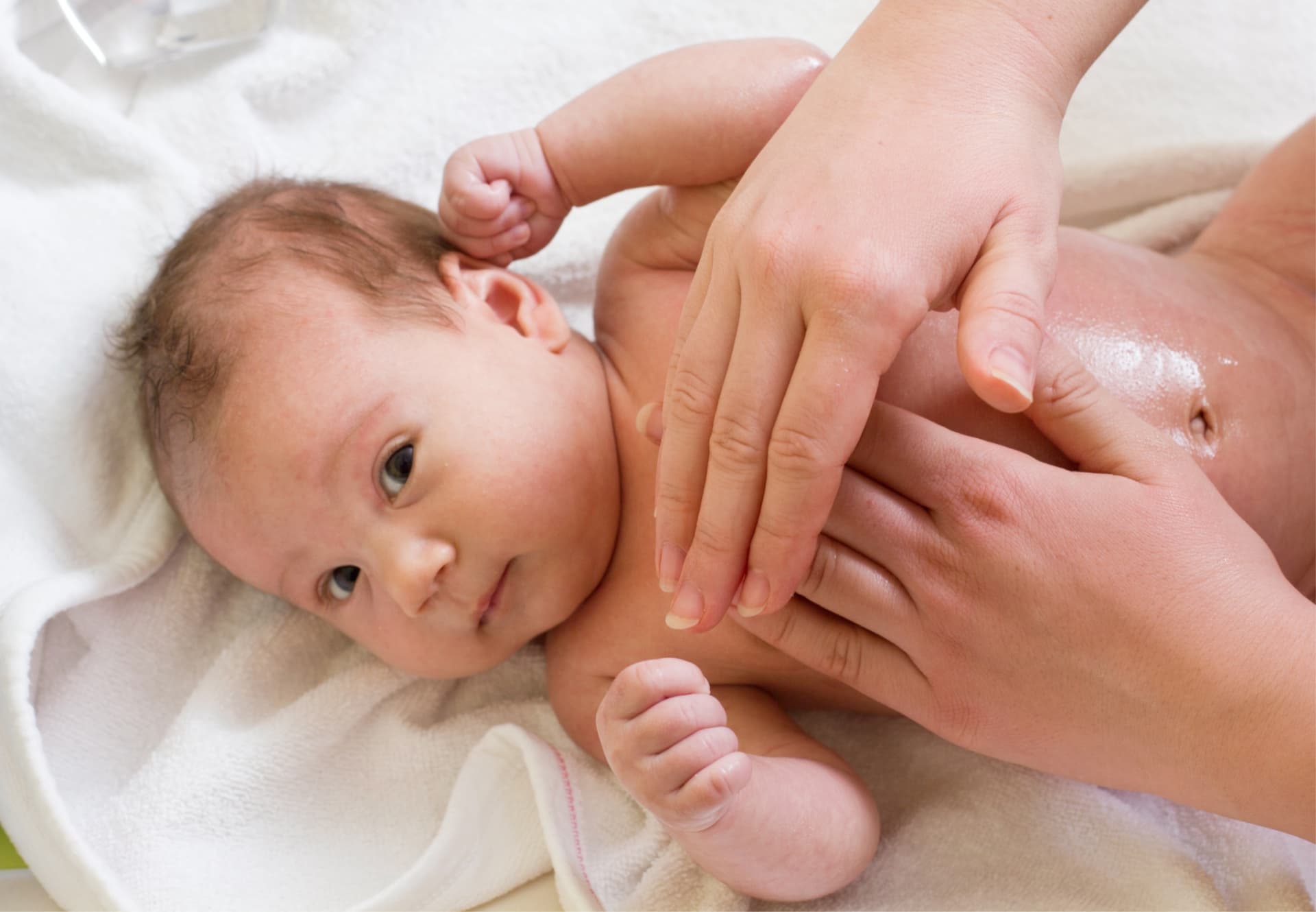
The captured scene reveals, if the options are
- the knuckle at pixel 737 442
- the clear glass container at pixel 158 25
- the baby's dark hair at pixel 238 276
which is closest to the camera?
the knuckle at pixel 737 442

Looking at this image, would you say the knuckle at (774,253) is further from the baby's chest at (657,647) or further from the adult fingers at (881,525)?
the baby's chest at (657,647)

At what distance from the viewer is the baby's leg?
951mm

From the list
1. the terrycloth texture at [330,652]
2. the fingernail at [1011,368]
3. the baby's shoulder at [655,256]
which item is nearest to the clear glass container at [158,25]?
the terrycloth texture at [330,652]

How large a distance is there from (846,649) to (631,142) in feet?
1.98

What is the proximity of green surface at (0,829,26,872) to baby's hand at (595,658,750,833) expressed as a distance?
0.73m

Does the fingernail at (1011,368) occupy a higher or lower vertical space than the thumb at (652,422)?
higher

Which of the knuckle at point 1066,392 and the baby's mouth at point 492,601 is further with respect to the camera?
the baby's mouth at point 492,601

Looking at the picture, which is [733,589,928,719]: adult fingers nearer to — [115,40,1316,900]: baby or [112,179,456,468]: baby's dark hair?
[115,40,1316,900]: baby

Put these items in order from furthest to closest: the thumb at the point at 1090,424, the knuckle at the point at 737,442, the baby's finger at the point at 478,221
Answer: the baby's finger at the point at 478,221 → the thumb at the point at 1090,424 → the knuckle at the point at 737,442

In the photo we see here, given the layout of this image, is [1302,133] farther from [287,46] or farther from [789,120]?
[287,46]

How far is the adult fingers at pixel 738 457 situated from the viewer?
896 mm

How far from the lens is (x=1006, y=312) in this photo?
843mm

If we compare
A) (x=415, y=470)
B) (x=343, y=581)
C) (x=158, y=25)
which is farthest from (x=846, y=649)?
(x=158, y=25)

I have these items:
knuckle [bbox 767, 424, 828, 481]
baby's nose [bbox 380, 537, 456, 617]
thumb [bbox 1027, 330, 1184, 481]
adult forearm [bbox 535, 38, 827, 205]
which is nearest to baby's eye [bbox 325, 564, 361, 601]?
baby's nose [bbox 380, 537, 456, 617]
